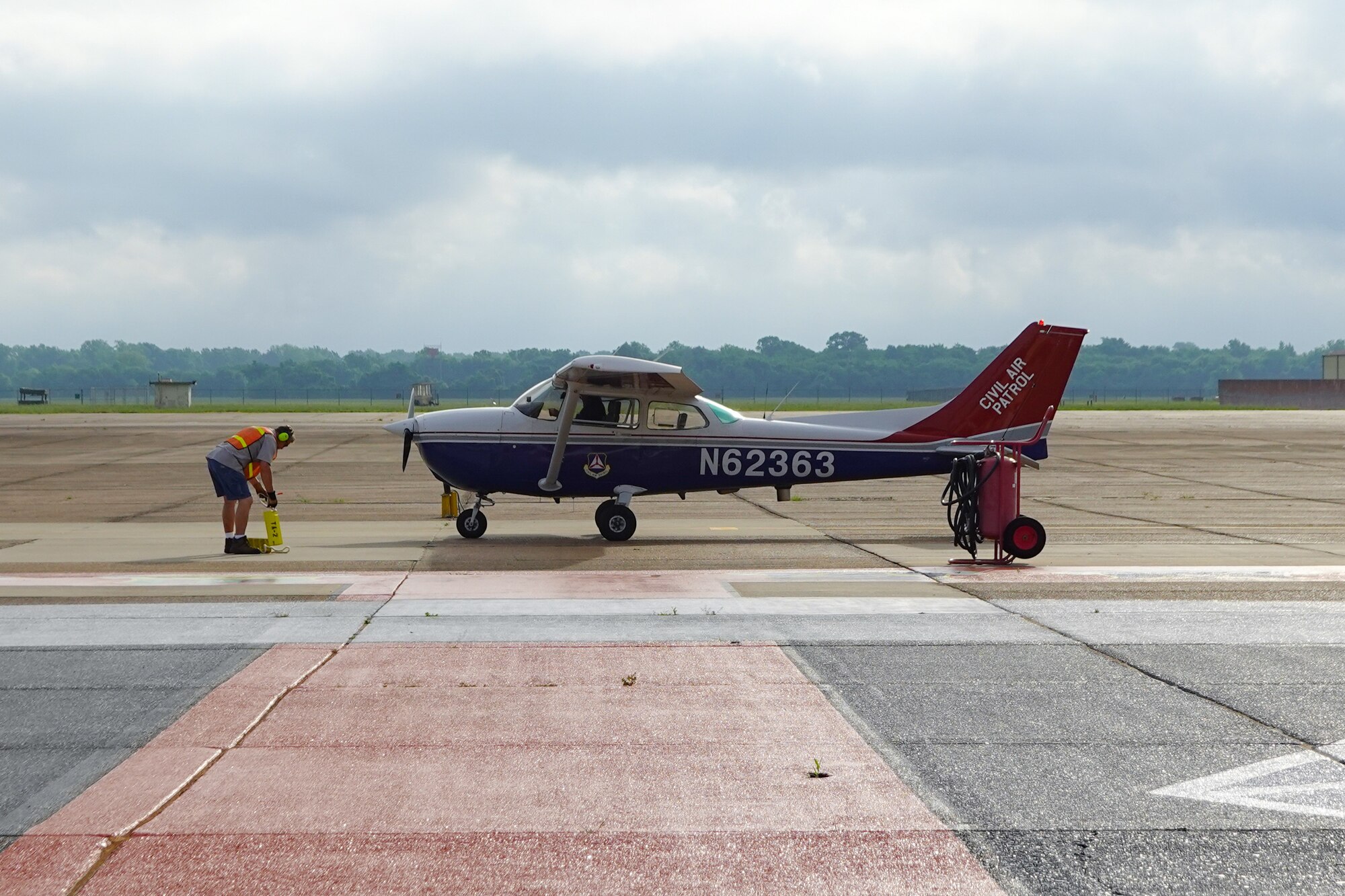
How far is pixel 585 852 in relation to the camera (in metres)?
4.69

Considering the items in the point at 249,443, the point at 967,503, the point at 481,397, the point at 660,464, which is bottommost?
the point at 967,503

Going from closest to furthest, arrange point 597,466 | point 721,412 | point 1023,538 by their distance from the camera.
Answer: point 1023,538
point 597,466
point 721,412

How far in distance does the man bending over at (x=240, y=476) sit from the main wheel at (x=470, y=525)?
2.62 meters

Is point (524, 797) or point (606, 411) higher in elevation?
point (606, 411)

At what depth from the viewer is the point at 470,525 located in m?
16.3

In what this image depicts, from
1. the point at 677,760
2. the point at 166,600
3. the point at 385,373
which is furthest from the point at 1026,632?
the point at 385,373

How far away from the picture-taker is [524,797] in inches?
209

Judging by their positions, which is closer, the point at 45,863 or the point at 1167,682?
the point at 45,863

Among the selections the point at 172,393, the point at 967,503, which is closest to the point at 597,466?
the point at 967,503

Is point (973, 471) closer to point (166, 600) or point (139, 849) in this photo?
point (166, 600)

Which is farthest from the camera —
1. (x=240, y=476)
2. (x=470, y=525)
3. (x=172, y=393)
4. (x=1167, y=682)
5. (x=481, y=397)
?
(x=481, y=397)

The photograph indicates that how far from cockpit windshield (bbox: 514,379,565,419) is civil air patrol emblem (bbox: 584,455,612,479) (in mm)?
710

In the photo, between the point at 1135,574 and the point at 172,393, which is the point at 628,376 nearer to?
the point at 1135,574

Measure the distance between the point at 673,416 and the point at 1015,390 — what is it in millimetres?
4555
